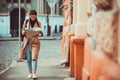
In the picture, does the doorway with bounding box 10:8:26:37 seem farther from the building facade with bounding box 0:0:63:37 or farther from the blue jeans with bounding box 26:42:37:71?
the blue jeans with bounding box 26:42:37:71

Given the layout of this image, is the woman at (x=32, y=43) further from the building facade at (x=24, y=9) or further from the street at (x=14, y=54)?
the building facade at (x=24, y=9)

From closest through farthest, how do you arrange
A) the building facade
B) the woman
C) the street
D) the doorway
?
the woman → the street → the doorway → the building facade

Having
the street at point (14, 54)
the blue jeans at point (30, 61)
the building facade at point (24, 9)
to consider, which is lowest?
Answer: the street at point (14, 54)

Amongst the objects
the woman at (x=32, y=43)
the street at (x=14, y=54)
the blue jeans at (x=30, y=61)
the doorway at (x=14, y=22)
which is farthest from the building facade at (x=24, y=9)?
the woman at (x=32, y=43)

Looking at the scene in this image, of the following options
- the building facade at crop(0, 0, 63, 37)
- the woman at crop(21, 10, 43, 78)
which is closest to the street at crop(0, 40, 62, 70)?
the woman at crop(21, 10, 43, 78)

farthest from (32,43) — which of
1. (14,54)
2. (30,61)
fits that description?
(14,54)

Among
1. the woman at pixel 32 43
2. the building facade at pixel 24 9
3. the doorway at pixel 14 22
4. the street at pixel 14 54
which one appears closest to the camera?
the woman at pixel 32 43

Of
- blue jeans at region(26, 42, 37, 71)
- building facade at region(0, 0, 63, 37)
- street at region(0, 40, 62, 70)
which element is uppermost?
building facade at region(0, 0, 63, 37)

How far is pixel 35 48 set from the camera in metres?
11.7

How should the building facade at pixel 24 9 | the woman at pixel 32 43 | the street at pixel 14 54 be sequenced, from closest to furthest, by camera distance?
the woman at pixel 32 43 → the street at pixel 14 54 → the building facade at pixel 24 9

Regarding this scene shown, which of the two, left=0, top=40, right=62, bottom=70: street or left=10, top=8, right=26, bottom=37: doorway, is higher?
left=10, top=8, right=26, bottom=37: doorway

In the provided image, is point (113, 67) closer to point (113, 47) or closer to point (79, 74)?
point (113, 47)

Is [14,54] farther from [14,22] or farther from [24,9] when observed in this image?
[24,9]

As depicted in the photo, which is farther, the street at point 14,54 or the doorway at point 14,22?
the doorway at point 14,22
